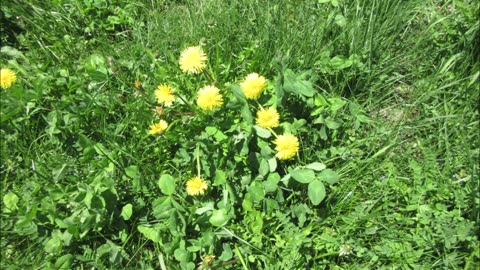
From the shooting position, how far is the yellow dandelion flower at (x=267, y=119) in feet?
6.95

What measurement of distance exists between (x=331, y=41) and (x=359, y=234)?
1028 millimetres

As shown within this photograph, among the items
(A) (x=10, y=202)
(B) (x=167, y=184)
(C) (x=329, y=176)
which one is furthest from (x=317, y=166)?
(A) (x=10, y=202)

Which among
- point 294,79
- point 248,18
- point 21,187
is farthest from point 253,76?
point 21,187

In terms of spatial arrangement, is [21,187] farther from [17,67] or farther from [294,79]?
[294,79]

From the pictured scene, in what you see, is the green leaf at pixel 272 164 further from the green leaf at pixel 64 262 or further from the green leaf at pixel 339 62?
the green leaf at pixel 64 262

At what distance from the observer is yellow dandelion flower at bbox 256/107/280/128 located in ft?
6.95

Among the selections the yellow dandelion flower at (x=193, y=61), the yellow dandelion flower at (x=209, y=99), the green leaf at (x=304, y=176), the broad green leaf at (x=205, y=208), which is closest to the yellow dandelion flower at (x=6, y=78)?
the yellow dandelion flower at (x=193, y=61)

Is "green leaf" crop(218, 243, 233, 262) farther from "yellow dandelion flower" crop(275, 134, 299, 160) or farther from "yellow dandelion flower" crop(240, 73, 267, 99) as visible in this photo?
"yellow dandelion flower" crop(240, 73, 267, 99)

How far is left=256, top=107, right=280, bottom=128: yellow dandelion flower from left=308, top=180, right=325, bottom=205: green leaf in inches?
13.0

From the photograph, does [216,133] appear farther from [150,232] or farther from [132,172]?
[150,232]

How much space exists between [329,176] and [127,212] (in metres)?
0.95

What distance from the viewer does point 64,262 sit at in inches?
80.8

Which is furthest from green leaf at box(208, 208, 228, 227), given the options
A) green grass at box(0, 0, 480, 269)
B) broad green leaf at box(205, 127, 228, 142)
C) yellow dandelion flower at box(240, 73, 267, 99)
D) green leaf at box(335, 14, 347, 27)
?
green leaf at box(335, 14, 347, 27)

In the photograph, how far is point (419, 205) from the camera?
2096 mm
